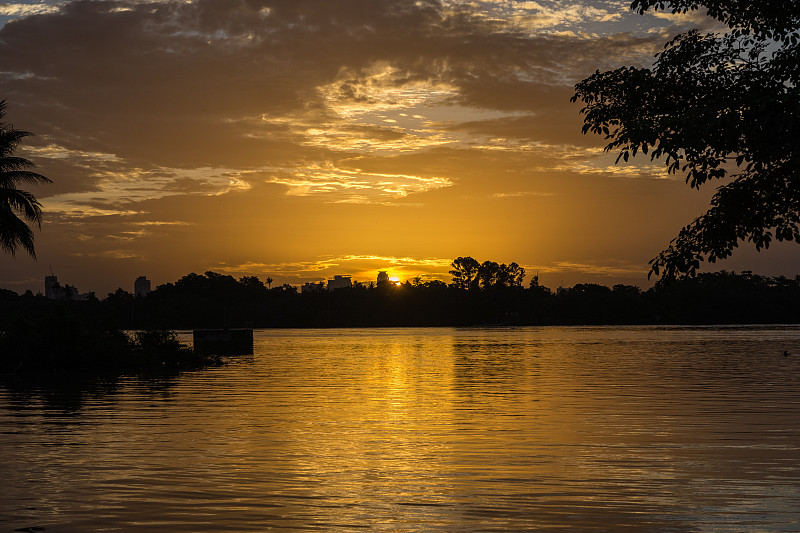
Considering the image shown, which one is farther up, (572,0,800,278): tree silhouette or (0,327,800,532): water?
(572,0,800,278): tree silhouette

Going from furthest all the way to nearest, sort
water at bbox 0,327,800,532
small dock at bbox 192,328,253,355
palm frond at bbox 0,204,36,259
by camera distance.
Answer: small dock at bbox 192,328,253,355 < palm frond at bbox 0,204,36,259 < water at bbox 0,327,800,532

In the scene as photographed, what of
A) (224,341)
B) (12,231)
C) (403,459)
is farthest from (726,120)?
(224,341)

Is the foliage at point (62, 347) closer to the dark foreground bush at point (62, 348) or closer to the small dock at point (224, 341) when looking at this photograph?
the dark foreground bush at point (62, 348)

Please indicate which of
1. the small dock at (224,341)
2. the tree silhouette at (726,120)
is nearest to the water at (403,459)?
the tree silhouette at (726,120)

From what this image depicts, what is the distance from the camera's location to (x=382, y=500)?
48.7 ft

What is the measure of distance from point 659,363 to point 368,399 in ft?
111

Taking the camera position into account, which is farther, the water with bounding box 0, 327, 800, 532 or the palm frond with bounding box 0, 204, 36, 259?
the palm frond with bounding box 0, 204, 36, 259

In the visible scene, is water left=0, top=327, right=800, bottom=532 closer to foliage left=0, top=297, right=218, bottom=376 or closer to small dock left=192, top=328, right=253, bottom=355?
foliage left=0, top=297, right=218, bottom=376

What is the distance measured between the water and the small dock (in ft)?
150

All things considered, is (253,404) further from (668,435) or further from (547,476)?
(547,476)

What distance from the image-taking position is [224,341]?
87438 millimetres

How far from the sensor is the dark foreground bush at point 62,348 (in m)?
51.8

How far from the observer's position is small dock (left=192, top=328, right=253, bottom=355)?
8606 cm

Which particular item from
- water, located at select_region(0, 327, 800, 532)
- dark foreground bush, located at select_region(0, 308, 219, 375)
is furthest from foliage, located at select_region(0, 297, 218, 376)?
water, located at select_region(0, 327, 800, 532)
